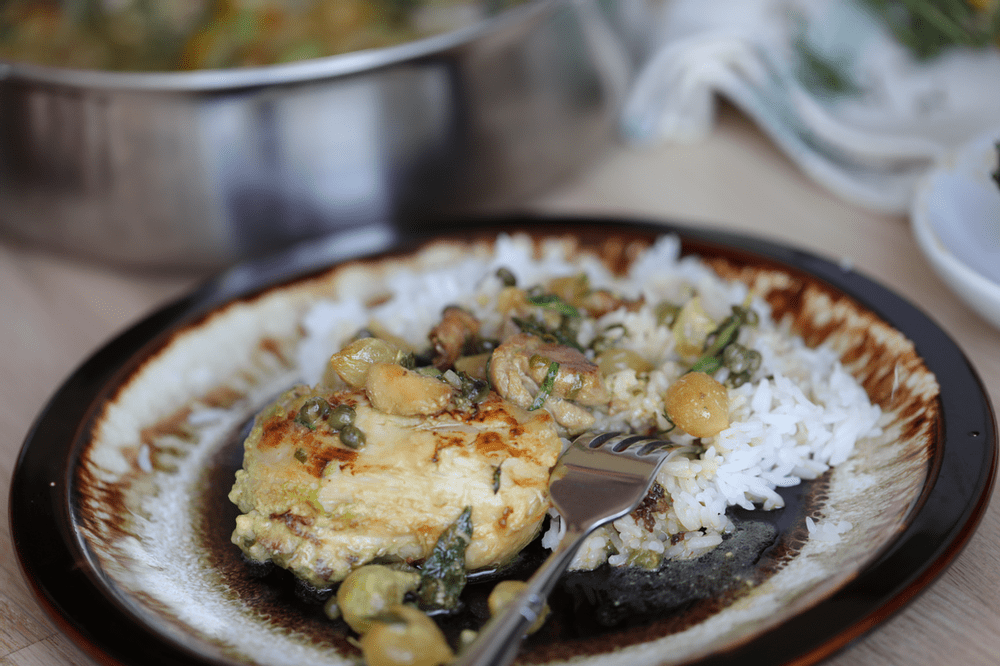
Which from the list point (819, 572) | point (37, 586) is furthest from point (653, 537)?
point (37, 586)

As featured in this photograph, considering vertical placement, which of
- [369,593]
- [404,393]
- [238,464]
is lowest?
[238,464]

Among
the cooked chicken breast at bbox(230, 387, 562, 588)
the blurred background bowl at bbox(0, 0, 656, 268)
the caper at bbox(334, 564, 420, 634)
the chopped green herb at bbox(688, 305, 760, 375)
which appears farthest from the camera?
the blurred background bowl at bbox(0, 0, 656, 268)

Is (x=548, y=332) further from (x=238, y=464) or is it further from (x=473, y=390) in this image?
(x=238, y=464)

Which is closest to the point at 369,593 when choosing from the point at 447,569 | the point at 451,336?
the point at 447,569

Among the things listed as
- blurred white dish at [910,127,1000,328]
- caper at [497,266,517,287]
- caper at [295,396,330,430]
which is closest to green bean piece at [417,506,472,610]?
caper at [295,396,330,430]

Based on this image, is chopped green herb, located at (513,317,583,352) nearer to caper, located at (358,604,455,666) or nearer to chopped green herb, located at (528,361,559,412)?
chopped green herb, located at (528,361,559,412)

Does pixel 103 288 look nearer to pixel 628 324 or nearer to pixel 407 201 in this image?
pixel 407 201

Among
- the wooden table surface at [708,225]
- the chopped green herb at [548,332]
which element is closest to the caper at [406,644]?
the wooden table surface at [708,225]

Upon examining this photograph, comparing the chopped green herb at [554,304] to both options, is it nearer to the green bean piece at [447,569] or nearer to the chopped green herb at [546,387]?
the chopped green herb at [546,387]
